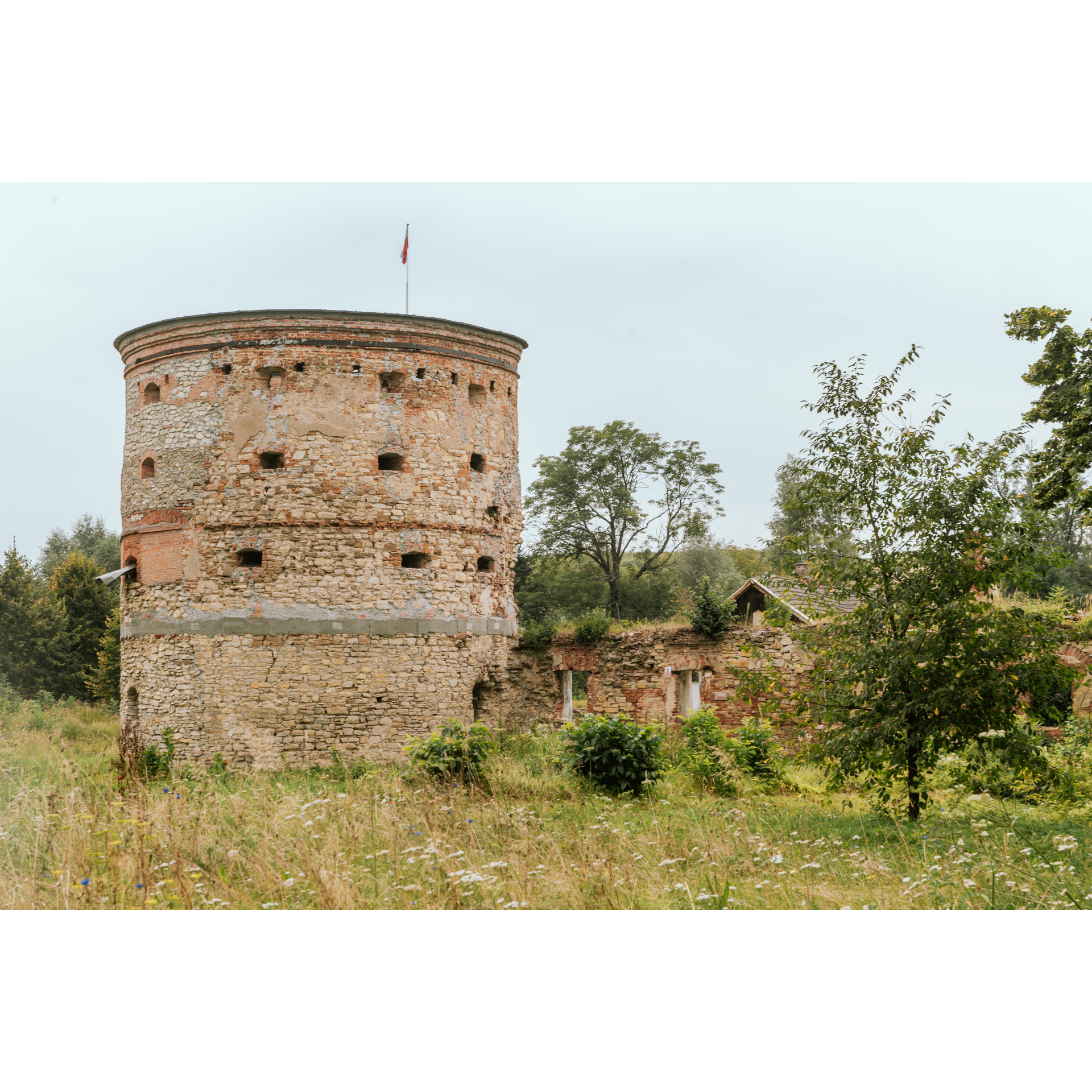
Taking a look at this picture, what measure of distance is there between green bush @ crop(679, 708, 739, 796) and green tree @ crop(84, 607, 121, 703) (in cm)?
2169

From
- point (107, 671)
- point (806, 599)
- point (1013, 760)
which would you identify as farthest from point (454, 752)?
point (107, 671)

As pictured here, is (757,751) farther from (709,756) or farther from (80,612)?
(80,612)

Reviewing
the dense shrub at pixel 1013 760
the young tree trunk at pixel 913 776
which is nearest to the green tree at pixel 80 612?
the young tree trunk at pixel 913 776

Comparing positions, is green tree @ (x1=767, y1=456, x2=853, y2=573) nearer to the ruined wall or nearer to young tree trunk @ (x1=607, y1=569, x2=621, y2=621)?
the ruined wall

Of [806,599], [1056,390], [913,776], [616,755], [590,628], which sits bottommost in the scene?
[616,755]

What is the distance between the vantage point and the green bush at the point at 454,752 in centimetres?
1316

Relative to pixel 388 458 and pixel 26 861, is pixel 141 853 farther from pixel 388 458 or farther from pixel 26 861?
pixel 388 458

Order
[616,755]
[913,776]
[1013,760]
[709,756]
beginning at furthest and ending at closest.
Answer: [709,756] < [616,755] < [913,776] < [1013,760]

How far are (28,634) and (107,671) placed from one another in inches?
105

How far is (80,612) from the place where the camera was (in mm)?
32094

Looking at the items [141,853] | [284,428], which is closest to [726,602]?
[284,428]

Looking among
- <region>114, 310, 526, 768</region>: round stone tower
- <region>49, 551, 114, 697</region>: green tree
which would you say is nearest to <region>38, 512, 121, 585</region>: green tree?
<region>49, 551, 114, 697</region>: green tree

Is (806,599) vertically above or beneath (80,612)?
above

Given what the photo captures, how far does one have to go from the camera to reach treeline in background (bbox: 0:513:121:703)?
97.3 ft
